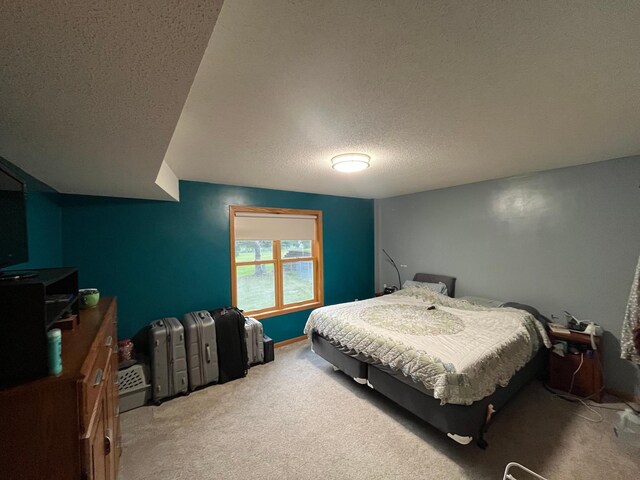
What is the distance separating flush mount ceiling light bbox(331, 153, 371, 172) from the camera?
Answer: 2238 millimetres

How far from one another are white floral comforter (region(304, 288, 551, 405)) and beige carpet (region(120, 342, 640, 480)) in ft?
1.52

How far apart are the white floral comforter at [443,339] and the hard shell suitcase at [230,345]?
863mm

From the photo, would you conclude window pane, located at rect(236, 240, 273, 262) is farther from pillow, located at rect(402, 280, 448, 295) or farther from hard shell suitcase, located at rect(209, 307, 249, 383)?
pillow, located at rect(402, 280, 448, 295)

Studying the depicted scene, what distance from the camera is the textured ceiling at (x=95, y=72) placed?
0.57 meters

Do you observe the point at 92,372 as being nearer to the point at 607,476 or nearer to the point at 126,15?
the point at 126,15

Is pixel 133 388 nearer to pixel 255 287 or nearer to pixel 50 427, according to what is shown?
pixel 255 287

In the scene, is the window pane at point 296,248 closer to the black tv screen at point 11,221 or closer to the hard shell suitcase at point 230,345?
the hard shell suitcase at point 230,345

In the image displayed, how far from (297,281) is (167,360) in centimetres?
214

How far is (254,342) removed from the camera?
323 centimetres

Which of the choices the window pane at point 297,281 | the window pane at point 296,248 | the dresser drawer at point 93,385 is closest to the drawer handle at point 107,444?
the dresser drawer at point 93,385

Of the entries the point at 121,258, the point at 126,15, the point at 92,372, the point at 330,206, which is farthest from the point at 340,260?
the point at 126,15

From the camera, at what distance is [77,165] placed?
1660 millimetres

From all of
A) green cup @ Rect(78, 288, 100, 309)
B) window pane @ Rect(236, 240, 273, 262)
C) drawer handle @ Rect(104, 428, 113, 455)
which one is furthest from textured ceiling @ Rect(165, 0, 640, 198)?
drawer handle @ Rect(104, 428, 113, 455)

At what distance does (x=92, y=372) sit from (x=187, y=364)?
1.97 meters
